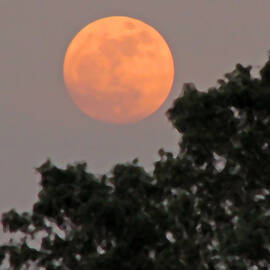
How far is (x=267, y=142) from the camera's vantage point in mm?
37094

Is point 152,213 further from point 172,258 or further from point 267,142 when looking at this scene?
point 267,142

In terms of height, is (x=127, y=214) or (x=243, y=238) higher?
(x=127, y=214)

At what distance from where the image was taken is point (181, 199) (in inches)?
1458

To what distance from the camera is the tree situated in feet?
122

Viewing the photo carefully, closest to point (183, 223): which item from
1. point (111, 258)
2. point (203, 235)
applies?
point (203, 235)

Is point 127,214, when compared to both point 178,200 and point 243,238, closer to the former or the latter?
point 178,200

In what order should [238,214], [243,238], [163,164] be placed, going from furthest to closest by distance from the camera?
[163,164] < [238,214] < [243,238]

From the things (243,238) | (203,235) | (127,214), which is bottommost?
(243,238)

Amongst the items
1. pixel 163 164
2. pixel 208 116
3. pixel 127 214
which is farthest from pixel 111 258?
pixel 208 116

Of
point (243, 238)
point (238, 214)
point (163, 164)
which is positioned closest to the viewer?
point (243, 238)

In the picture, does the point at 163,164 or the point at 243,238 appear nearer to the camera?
the point at 243,238

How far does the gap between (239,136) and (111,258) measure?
7.39 m

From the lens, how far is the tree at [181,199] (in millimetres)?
37125

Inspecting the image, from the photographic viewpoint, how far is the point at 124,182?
3941 centimetres
